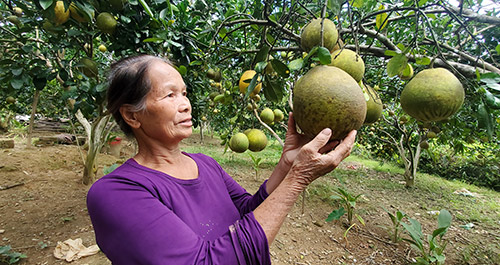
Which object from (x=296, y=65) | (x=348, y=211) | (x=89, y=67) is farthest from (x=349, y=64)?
(x=348, y=211)

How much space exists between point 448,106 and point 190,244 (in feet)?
3.77

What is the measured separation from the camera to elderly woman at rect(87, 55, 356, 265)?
2.44 ft

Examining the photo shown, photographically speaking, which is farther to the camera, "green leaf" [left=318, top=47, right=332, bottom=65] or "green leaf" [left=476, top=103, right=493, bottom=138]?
"green leaf" [left=476, top=103, right=493, bottom=138]

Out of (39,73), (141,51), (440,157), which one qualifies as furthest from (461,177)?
(39,73)

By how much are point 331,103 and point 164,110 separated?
61 centimetres

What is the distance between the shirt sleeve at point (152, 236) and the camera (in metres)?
0.72

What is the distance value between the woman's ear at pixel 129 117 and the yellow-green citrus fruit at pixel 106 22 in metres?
1.20

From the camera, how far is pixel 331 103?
33.2 inches

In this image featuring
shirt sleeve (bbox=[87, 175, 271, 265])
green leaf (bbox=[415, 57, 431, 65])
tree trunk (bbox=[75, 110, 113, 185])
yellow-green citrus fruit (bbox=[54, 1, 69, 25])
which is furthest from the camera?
tree trunk (bbox=[75, 110, 113, 185])

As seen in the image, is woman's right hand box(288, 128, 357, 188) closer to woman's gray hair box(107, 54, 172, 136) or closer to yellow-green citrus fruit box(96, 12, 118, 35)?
woman's gray hair box(107, 54, 172, 136)

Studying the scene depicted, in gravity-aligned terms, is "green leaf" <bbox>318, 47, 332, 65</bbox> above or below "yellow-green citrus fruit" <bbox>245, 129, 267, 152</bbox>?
above

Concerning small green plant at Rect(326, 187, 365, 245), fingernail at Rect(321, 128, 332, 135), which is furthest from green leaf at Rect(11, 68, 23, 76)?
small green plant at Rect(326, 187, 365, 245)

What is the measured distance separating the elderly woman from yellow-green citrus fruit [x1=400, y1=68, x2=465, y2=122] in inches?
17.6

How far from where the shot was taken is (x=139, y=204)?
0.78 meters
